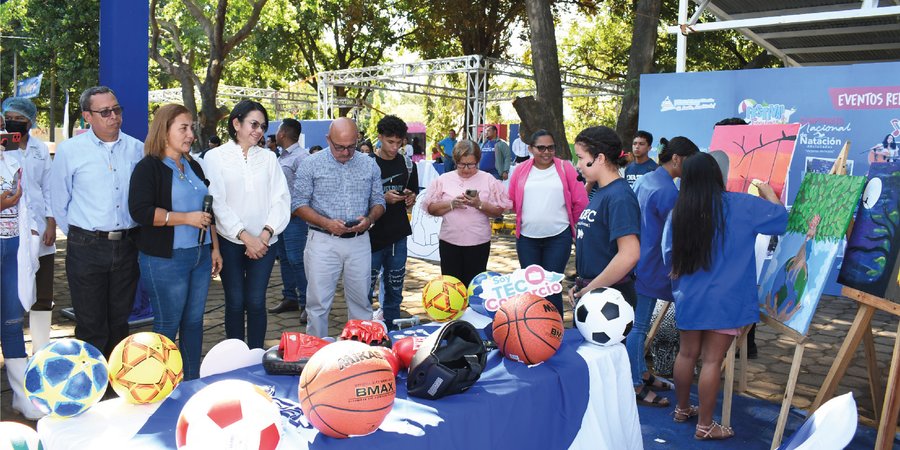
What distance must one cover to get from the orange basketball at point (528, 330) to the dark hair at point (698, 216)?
1.11 m

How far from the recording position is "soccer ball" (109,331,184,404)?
8.57ft

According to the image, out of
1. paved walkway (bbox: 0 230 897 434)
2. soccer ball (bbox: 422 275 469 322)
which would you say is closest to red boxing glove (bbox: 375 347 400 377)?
soccer ball (bbox: 422 275 469 322)

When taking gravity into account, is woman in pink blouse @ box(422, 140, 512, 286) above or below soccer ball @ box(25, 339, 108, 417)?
above

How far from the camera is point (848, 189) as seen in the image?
13.4ft

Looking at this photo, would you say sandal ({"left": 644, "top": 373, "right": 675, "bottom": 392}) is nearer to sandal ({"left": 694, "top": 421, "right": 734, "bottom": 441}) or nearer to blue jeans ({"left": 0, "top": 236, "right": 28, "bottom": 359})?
sandal ({"left": 694, "top": 421, "right": 734, "bottom": 441})

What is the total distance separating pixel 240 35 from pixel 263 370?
15.9 metres

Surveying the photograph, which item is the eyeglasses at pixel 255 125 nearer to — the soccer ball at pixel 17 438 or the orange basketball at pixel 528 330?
the orange basketball at pixel 528 330

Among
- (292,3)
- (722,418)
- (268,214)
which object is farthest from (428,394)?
(292,3)

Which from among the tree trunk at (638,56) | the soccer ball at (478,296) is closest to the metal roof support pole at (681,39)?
the tree trunk at (638,56)

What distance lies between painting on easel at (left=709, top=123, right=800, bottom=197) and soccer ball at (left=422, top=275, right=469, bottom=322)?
3.02 meters

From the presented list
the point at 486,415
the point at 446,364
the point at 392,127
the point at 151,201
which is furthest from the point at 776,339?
the point at 151,201

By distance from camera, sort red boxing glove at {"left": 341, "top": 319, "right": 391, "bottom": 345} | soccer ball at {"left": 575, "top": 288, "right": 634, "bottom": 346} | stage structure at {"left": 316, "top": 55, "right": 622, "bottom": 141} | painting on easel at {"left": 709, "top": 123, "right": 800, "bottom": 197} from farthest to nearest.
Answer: stage structure at {"left": 316, "top": 55, "right": 622, "bottom": 141} → painting on easel at {"left": 709, "top": 123, "right": 800, "bottom": 197} → soccer ball at {"left": 575, "top": 288, "right": 634, "bottom": 346} → red boxing glove at {"left": 341, "top": 319, "right": 391, "bottom": 345}

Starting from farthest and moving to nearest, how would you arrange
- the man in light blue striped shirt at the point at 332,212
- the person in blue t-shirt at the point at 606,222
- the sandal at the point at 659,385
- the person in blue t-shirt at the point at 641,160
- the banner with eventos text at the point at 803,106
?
the person in blue t-shirt at the point at 641,160 → the banner with eventos text at the point at 803,106 → the sandal at the point at 659,385 → the man in light blue striped shirt at the point at 332,212 → the person in blue t-shirt at the point at 606,222

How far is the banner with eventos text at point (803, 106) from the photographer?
7.52m
